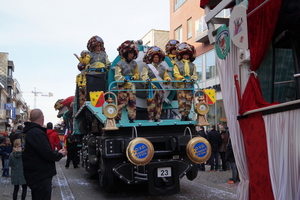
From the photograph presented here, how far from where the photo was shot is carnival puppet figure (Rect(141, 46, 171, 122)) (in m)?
7.15

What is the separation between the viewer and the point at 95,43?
881 centimetres

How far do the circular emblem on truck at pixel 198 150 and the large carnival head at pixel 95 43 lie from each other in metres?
4.02

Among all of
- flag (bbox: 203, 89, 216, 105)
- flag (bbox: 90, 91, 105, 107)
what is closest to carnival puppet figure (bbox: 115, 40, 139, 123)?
flag (bbox: 90, 91, 105, 107)

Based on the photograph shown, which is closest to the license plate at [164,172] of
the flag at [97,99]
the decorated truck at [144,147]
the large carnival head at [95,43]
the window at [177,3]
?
the decorated truck at [144,147]

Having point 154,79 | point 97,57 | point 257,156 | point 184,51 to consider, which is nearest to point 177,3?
point 97,57

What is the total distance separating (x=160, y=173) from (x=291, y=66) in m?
3.69

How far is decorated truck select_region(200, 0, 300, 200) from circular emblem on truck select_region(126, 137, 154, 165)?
2402 mm

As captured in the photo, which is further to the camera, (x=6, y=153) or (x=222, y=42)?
(x=6, y=153)

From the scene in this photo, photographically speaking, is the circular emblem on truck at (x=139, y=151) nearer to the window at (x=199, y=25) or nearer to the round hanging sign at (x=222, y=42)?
the round hanging sign at (x=222, y=42)

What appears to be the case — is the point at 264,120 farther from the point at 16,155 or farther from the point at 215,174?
the point at 215,174

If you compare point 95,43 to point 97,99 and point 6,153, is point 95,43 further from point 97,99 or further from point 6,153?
point 6,153

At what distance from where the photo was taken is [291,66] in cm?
338

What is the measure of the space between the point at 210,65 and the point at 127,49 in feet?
47.5

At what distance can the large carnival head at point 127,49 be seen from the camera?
7207 mm
